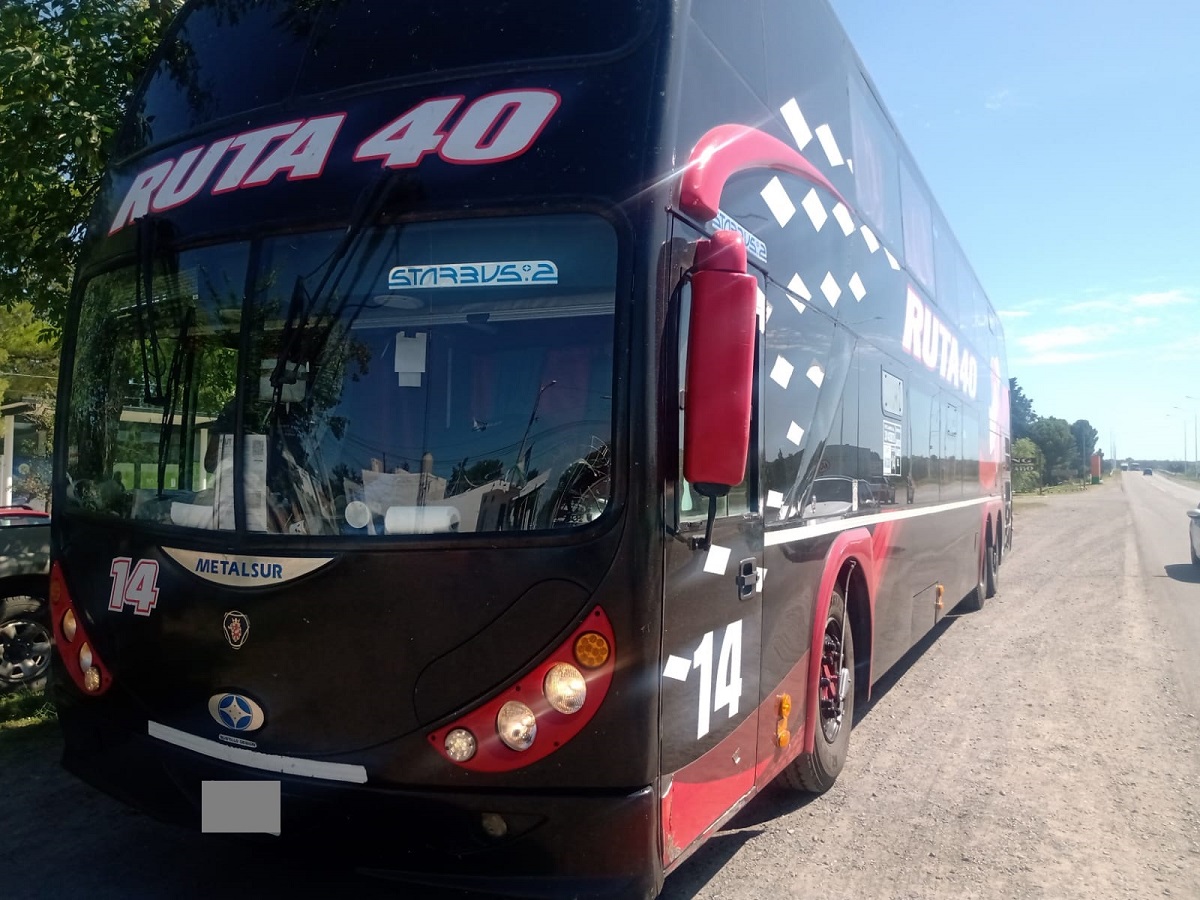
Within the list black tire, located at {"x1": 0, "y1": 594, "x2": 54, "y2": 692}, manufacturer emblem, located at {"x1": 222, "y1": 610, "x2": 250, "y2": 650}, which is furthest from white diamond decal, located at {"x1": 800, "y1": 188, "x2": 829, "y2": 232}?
black tire, located at {"x1": 0, "y1": 594, "x2": 54, "y2": 692}

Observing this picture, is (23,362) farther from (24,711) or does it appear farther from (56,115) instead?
(24,711)

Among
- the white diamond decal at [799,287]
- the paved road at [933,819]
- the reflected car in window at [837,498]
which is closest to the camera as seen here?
the paved road at [933,819]

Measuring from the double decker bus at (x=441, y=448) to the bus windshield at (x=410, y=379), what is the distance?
0.04 ft

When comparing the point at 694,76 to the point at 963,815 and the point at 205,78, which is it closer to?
the point at 205,78

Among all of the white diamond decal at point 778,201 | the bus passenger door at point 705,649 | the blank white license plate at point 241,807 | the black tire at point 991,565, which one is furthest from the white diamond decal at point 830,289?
the black tire at point 991,565

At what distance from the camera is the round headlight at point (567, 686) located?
3.12 meters

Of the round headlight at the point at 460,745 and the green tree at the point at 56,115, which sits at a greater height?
the green tree at the point at 56,115

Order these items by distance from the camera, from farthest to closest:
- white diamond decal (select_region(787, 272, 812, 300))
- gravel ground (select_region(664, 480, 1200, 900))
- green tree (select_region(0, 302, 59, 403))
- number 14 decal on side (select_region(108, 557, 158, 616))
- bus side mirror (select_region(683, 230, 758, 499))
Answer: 1. green tree (select_region(0, 302, 59, 403))
2. white diamond decal (select_region(787, 272, 812, 300))
3. gravel ground (select_region(664, 480, 1200, 900))
4. number 14 decal on side (select_region(108, 557, 158, 616))
5. bus side mirror (select_region(683, 230, 758, 499))

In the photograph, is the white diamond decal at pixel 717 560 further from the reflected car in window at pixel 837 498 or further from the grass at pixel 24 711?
the grass at pixel 24 711

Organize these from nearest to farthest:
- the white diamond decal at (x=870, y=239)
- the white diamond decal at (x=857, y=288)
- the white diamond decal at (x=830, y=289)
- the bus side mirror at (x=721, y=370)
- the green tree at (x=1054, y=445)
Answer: the bus side mirror at (x=721, y=370) → the white diamond decal at (x=830, y=289) → the white diamond decal at (x=857, y=288) → the white diamond decal at (x=870, y=239) → the green tree at (x=1054, y=445)

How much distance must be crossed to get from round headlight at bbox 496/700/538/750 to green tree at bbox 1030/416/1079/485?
353ft

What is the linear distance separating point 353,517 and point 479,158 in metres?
1.25

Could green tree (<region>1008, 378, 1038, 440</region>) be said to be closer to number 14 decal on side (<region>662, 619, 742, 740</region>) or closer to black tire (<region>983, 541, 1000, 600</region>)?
black tire (<region>983, 541, 1000, 600</region>)

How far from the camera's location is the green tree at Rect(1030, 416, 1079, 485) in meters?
105
